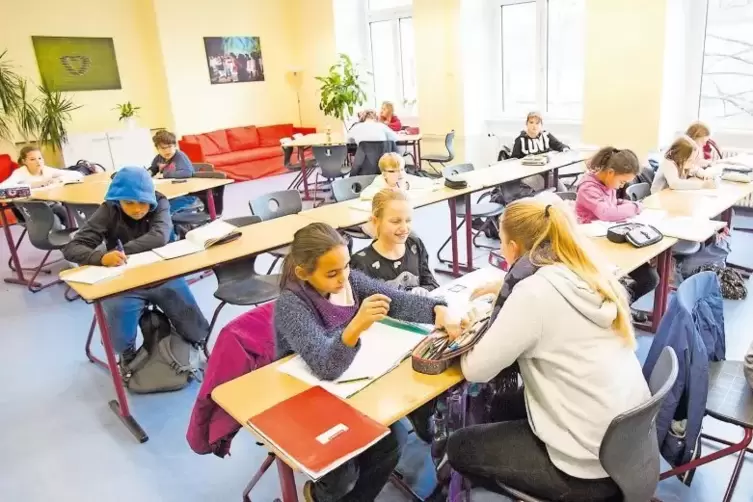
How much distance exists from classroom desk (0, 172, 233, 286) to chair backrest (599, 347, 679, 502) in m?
3.77

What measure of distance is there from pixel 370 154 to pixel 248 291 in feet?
11.5

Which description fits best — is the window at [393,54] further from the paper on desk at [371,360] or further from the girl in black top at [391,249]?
the paper on desk at [371,360]

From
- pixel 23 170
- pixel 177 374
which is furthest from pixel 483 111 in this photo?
pixel 177 374

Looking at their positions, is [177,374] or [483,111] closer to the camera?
[177,374]

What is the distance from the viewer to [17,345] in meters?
3.74

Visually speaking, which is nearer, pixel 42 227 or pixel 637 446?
pixel 637 446

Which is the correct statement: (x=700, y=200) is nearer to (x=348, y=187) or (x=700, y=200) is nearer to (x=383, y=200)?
(x=383, y=200)

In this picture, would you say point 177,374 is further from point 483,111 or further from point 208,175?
point 483,111

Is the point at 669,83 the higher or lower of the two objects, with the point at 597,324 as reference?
higher

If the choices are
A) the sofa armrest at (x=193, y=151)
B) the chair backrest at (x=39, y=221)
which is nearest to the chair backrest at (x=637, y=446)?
the chair backrest at (x=39, y=221)

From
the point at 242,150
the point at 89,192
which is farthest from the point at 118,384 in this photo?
the point at 242,150

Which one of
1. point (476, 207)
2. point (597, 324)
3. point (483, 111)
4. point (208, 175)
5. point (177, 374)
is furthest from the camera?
point (483, 111)

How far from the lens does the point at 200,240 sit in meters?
3.09

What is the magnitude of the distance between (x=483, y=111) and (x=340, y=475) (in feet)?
23.8
